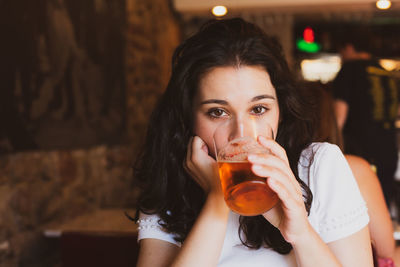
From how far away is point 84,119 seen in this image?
106 inches

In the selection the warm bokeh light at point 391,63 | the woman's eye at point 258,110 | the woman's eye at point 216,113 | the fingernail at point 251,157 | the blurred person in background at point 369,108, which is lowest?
the warm bokeh light at point 391,63

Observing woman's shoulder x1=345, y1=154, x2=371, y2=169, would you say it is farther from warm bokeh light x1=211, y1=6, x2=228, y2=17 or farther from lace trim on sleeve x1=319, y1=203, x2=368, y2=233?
warm bokeh light x1=211, y1=6, x2=228, y2=17

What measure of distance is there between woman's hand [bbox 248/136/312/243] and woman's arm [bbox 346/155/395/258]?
0.63 m

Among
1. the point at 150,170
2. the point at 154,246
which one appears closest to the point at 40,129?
the point at 150,170

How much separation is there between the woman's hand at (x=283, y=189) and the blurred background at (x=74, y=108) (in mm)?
1169

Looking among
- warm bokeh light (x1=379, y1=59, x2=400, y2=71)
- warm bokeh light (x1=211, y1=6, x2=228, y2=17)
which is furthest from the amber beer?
warm bokeh light (x1=379, y1=59, x2=400, y2=71)

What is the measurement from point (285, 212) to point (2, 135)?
1.42 m

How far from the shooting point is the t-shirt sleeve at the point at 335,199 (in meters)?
1.14

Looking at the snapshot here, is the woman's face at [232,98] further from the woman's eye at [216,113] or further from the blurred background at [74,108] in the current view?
the blurred background at [74,108]

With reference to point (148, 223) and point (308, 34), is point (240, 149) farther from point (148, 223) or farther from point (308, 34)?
point (308, 34)

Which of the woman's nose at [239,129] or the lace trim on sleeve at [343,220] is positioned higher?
the woman's nose at [239,129]

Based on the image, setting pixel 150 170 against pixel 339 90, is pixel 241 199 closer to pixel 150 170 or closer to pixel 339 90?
pixel 150 170

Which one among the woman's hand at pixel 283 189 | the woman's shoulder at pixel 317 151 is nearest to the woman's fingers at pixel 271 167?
the woman's hand at pixel 283 189

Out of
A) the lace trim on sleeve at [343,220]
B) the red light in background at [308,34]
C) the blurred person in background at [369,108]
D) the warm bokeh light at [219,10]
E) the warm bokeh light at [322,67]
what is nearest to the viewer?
the lace trim on sleeve at [343,220]
